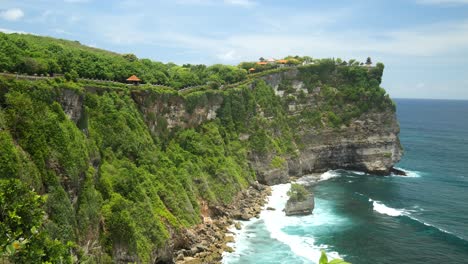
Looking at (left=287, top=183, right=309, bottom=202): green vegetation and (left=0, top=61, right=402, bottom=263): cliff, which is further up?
(left=0, top=61, right=402, bottom=263): cliff

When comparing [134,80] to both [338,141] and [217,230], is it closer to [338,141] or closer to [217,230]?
[217,230]

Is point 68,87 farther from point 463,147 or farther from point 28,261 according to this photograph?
point 463,147

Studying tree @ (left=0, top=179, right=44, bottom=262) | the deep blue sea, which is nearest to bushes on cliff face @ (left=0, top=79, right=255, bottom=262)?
tree @ (left=0, top=179, right=44, bottom=262)

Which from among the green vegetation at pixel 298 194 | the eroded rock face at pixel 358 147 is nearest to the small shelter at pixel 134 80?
the green vegetation at pixel 298 194

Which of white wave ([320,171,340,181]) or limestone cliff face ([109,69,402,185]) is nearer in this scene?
white wave ([320,171,340,181])

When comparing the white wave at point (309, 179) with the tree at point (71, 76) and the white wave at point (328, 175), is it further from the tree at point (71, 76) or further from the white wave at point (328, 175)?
the tree at point (71, 76)

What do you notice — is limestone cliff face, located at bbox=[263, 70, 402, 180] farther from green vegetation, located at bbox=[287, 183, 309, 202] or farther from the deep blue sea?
green vegetation, located at bbox=[287, 183, 309, 202]

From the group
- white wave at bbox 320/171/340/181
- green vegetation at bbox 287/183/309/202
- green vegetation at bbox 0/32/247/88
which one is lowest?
white wave at bbox 320/171/340/181
